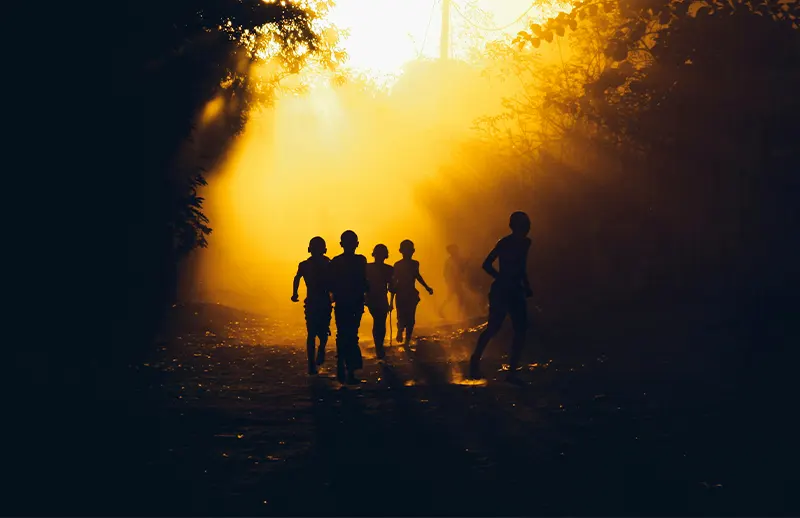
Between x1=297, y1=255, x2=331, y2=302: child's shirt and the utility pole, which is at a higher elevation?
the utility pole

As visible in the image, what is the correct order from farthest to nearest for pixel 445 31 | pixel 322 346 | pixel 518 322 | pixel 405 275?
pixel 445 31 → pixel 405 275 → pixel 322 346 → pixel 518 322

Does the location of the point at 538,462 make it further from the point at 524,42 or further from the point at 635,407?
the point at 524,42

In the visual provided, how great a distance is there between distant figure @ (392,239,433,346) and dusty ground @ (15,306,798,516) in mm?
3038

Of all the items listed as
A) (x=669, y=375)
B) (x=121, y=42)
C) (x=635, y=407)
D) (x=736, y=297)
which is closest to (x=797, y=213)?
(x=736, y=297)

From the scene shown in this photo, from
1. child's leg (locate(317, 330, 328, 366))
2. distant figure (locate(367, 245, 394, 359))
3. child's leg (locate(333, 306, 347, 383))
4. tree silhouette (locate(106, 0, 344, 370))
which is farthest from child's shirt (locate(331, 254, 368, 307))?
tree silhouette (locate(106, 0, 344, 370))

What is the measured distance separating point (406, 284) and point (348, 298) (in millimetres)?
4152

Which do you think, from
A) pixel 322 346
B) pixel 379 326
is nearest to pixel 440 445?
pixel 322 346

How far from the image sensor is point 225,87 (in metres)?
24.3

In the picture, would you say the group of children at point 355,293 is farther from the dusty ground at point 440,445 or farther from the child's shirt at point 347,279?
the dusty ground at point 440,445

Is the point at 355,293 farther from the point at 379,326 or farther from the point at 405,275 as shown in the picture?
the point at 405,275

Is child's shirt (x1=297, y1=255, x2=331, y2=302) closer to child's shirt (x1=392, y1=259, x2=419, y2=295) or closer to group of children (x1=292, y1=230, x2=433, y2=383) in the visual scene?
group of children (x1=292, y1=230, x2=433, y2=383)

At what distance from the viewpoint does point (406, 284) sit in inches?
654

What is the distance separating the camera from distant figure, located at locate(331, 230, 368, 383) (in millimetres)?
12523

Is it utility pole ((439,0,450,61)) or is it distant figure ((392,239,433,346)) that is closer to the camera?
distant figure ((392,239,433,346))
